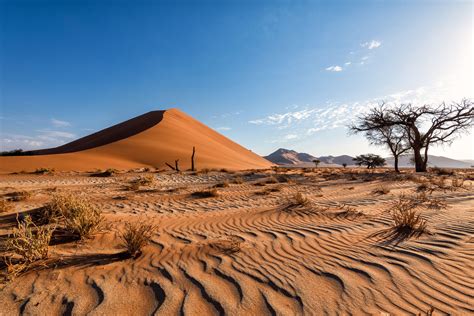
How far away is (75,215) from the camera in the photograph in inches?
173

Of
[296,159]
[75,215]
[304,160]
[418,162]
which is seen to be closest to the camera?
[75,215]

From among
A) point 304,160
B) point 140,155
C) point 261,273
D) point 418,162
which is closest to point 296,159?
point 304,160

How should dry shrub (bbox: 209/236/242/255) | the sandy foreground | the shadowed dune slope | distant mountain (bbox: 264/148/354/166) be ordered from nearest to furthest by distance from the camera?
the sandy foreground → dry shrub (bbox: 209/236/242/255) → the shadowed dune slope → distant mountain (bbox: 264/148/354/166)

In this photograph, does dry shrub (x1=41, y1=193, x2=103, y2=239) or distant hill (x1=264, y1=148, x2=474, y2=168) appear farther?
distant hill (x1=264, y1=148, x2=474, y2=168)

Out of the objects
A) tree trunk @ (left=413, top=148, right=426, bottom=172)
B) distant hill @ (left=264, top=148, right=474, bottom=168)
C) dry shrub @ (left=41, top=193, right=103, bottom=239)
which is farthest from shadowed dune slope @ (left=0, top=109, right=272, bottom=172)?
distant hill @ (left=264, top=148, right=474, bottom=168)

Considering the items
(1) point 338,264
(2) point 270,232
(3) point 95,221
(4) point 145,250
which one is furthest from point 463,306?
(3) point 95,221

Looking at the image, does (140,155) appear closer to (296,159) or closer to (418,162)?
(418,162)

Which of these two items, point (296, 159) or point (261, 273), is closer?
point (261, 273)

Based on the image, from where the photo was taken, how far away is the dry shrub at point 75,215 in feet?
13.4

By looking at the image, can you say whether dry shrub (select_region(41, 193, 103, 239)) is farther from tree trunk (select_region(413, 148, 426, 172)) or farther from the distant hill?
the distant hill

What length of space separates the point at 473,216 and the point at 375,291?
435 cm

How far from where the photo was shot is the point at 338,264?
3.13 metres

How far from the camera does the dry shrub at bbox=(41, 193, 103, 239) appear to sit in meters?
4.08

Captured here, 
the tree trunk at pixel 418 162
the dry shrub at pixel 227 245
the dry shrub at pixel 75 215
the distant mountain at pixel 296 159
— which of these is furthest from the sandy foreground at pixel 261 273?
the distant mountain at pixel 296 159
